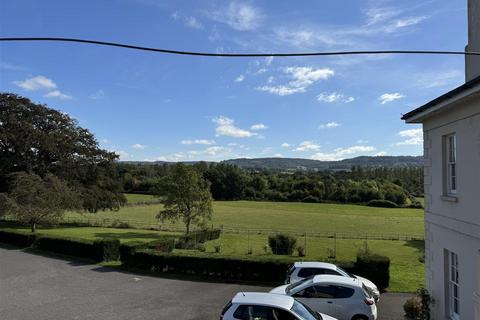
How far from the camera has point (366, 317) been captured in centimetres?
1430

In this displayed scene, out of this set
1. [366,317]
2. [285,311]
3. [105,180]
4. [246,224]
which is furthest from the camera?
[246,224]

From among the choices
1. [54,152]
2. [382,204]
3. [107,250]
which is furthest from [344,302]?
[382,204]

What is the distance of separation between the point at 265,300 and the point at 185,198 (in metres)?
40.7

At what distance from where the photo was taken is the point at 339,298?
14.5 metres

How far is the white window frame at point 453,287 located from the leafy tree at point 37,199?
43063 millimetres

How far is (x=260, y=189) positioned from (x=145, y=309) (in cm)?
12680

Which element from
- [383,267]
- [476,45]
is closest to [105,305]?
[383,267]

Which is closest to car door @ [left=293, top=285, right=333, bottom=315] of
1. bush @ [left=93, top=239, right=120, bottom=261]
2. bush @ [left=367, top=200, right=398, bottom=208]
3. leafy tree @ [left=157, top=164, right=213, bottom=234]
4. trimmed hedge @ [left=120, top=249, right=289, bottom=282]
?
trimmed hedge @ [left=120, top=249, right=289, bottom=282]

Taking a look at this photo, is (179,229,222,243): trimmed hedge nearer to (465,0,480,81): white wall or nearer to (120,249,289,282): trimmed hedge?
(120,249,289,282): trimmed hedge

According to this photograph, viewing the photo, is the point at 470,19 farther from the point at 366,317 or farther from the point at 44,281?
the point at 44,281

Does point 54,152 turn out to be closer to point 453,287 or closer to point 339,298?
point 339,298

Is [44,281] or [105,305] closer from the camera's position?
[105,305]

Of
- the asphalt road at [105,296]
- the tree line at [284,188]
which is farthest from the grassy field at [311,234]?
the tree line at [284,188]

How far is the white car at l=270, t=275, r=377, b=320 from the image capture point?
14.3 meters
